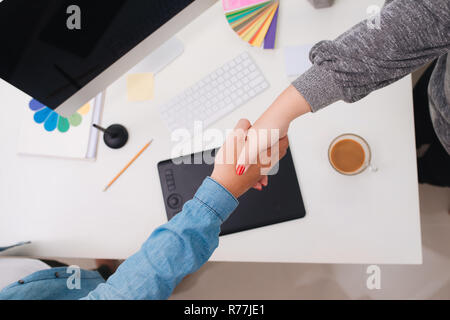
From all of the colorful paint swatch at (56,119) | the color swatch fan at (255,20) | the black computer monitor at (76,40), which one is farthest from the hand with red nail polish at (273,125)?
the colorful paint swatch at (56,119)

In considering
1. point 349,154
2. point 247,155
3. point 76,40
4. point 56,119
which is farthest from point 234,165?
point 56,119

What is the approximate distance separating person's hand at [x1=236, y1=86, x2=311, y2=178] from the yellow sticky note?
0.37m

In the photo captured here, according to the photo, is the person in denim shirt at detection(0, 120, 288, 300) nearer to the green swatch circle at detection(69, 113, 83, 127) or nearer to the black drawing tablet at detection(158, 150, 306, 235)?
the black drawing tablet at detection(158, 150, 306, 235)

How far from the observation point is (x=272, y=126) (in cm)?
74

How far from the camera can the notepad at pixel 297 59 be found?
879 millimetres

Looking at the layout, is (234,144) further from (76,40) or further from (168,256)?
(76,40)

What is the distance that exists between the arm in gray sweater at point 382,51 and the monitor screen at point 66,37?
388mm

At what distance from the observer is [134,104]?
94 centimetres

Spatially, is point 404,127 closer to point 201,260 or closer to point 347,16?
point 347,16

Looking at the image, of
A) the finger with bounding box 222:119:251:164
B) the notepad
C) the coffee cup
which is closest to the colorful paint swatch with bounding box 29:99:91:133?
the finger with bounding box 222:119:251:164

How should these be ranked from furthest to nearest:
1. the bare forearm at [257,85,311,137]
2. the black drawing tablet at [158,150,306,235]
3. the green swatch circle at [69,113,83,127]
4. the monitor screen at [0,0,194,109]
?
the green swatch circle at [69,113,83,127]
the black drawing tablet at [158,150,306,235]
the bare forearm at [257,85,311,137]
the monitor screen at [0,0,194,109]

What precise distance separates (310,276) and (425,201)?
0.61 metres

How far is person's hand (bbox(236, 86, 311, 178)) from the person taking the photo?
2.38 ft

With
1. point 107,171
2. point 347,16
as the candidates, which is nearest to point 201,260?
point 107,171
